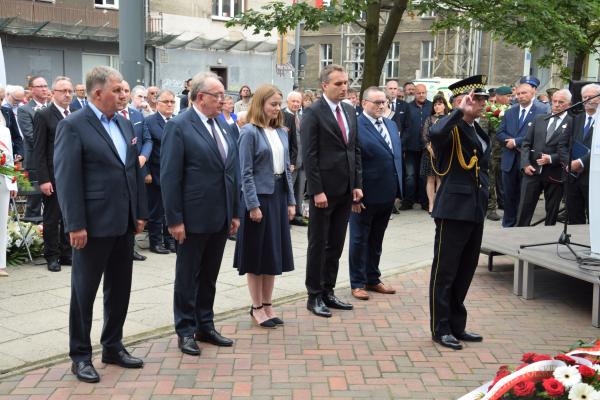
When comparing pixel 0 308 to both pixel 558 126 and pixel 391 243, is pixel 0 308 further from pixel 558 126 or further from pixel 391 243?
pixel 558 126

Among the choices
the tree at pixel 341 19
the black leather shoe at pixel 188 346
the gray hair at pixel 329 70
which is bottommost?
the black leather shoe at pixel 188 346

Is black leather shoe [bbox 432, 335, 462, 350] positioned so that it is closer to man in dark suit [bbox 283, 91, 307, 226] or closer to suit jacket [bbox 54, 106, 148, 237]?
suit jacket [bbox 54, 106, 148, 237]

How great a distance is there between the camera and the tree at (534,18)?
13.5 m

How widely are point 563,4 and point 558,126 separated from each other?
5398mm

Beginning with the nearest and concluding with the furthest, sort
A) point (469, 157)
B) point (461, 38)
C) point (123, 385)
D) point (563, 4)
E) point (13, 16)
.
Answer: point (123, 385) → point (469, 157) → point (563, 4) → point (13, 16) → point (461, 38)

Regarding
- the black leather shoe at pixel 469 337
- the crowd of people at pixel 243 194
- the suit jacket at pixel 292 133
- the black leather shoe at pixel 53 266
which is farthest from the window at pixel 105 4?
the black leather shoe at pixel 469 337

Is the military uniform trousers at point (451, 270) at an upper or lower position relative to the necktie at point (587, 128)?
lower

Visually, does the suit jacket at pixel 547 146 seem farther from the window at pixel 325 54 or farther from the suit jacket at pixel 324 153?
the window at pixel 325 54

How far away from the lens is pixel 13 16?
23.8m

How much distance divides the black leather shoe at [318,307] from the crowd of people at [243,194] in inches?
0.5

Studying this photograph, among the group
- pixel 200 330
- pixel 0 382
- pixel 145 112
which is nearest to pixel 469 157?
pixel 200 330

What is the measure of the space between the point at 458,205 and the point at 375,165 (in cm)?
158

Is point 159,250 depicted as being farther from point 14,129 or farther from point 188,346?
point 188,346

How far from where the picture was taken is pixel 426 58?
134 ft
